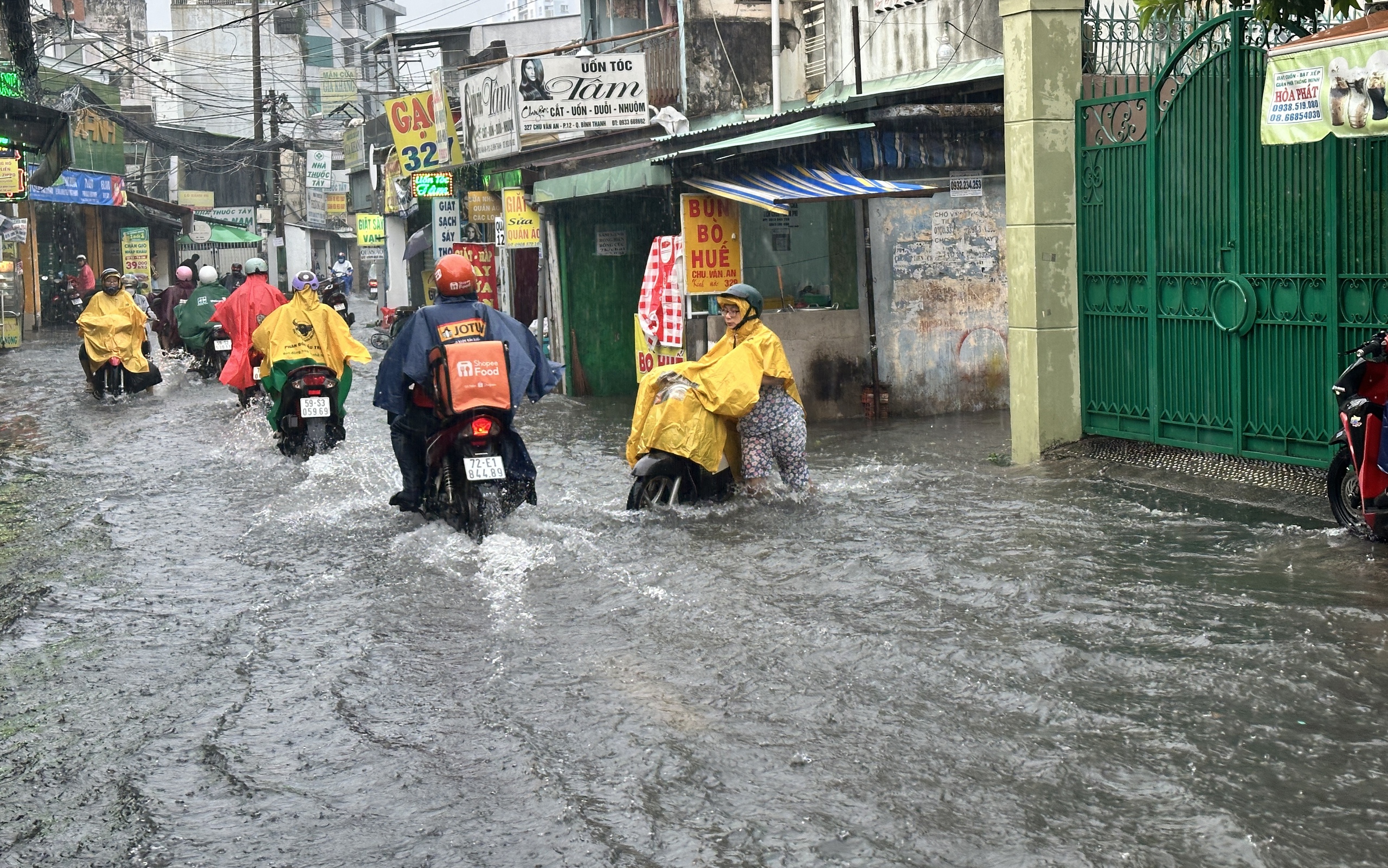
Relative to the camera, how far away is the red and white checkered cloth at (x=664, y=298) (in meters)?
15.1

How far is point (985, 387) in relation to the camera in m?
15.0

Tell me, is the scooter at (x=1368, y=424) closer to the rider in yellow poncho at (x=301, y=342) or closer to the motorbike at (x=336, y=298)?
the rider in yellow poncho at (x=301, y=342)

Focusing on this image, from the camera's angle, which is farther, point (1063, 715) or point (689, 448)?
point (689, 448)

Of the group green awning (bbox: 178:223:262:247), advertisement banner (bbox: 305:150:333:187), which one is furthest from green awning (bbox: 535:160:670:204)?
green awning (bbox: 178:223:262:247)

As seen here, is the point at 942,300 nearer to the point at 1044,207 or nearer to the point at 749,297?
the point at 1044,207

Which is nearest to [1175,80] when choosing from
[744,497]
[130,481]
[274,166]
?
[744,497]

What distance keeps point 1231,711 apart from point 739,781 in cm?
180

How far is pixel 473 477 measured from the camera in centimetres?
831

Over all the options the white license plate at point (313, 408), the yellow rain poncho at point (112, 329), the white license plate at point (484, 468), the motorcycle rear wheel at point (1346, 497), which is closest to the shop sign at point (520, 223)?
the yellow rain poncho at point (112, 329)

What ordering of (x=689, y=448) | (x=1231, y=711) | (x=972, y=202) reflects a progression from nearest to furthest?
(x=1231, y=711) < (x=689, y=448) < (x=972, y=202)

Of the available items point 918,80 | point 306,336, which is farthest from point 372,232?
point 306,336

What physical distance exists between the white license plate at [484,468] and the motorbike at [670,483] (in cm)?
131

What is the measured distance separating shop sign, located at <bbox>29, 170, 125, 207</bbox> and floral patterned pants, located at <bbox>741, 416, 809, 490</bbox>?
31623 millimetres

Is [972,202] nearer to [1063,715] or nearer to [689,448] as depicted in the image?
[689,448]
